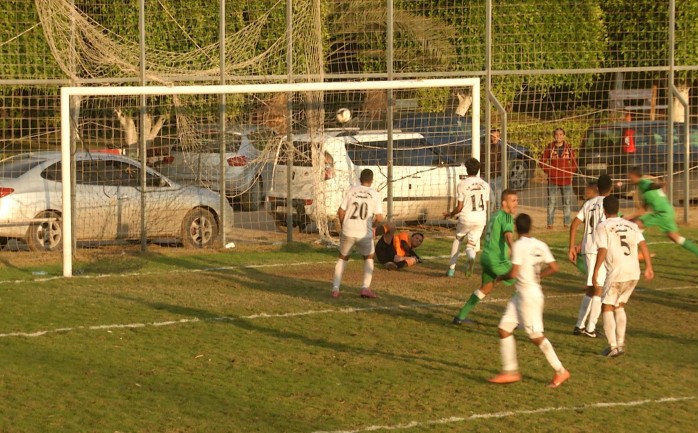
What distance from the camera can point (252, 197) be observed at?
20938 millimetres

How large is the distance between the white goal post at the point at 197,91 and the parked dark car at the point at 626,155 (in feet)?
17.7

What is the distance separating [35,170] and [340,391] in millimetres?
10411

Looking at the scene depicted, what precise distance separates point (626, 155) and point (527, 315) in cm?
1412

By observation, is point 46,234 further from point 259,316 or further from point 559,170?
point 559,170

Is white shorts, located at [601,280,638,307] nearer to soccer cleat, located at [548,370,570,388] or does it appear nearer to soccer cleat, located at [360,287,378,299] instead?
soccer cleat, located at [548,370,570,388]

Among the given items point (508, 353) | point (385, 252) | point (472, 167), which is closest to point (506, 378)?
point (508, 353)

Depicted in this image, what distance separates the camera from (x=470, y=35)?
893 inches

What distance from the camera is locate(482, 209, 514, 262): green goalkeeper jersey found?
42.5ft

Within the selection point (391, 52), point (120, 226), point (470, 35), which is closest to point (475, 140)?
point (391, 52)

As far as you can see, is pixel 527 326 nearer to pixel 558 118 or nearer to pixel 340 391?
pixel 340 391

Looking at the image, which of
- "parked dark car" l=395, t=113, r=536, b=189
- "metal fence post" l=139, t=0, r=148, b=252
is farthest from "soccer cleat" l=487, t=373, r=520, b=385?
"parked dark car" l=395, t=113, r=536, b=189

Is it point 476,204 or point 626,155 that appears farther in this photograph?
point 626,155

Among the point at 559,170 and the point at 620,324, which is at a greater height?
the point at 559,170

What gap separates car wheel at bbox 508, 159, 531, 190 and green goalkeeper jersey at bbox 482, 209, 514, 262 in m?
10.2
